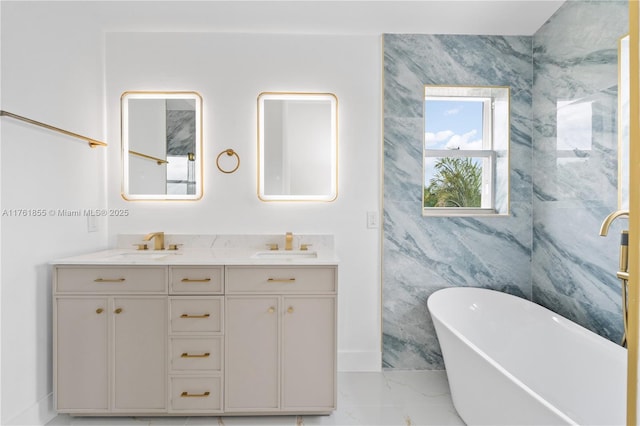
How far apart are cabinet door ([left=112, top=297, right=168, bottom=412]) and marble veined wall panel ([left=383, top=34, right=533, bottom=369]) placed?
1.48 m

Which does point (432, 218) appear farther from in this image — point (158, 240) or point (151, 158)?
point (151, 158)

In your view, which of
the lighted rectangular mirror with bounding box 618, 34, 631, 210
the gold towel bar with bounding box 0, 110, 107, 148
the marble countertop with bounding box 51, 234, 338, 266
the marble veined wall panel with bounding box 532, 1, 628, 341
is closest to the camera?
the gold towel bar with bounding box 0, 110, 107, 148

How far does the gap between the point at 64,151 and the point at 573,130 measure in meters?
3.08

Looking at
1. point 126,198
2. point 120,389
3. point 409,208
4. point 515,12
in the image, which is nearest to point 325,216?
point 409,208

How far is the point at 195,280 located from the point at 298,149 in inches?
45.5

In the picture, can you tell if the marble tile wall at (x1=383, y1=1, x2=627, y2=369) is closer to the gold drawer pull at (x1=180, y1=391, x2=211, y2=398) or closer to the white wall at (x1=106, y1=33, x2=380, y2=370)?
the white wall at (x1=106, y1=33, x2=380, y2=370)

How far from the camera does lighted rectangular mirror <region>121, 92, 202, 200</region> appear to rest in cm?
257

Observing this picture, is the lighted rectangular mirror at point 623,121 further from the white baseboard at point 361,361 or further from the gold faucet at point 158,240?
the gold faucet at point 158,240

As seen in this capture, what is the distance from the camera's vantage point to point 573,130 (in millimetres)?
2199

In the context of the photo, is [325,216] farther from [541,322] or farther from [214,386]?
[541,322]

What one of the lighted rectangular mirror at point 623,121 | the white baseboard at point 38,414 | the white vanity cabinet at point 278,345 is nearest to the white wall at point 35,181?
the white baseboard at point 38,414

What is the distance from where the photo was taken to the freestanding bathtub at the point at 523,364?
1482mm

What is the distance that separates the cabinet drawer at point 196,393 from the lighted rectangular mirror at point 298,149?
1.21m

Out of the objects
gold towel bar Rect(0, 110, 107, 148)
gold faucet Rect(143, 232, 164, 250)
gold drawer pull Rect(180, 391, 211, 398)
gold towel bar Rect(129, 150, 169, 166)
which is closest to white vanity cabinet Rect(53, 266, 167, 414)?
gold drawer pull Rect(180, 391, 211, 398)
